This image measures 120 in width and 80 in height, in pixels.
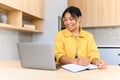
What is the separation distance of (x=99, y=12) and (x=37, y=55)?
2.67 meters

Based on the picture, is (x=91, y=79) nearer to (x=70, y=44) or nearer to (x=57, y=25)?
(x=70, y=44)

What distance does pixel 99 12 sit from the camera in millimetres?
3711

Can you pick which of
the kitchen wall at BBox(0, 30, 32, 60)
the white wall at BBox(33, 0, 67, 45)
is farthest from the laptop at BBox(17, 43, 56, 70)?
the white wall at BBox(33, 0, 67, 45)

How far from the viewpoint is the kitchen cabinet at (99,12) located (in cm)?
357

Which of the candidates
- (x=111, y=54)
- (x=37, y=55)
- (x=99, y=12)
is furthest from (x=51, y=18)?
(x=37, y=55)

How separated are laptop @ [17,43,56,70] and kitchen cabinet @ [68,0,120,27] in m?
2.60

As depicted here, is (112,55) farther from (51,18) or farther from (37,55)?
(37,55)

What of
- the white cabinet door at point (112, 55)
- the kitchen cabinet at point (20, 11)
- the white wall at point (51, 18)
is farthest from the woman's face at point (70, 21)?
the white cabinet door at point (112, 55)

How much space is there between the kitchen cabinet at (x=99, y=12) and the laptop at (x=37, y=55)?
2597 millimetres

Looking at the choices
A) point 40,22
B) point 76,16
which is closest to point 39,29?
point 40,22

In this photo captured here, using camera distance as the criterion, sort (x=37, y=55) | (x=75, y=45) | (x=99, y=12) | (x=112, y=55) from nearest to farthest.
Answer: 1. (x=37, y=55)
2. (x=75, y=45)
3. (x=112, y=55)
4. (x=99, y=12)

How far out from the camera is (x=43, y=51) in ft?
4.14

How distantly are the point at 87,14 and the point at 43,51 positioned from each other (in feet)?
8.95

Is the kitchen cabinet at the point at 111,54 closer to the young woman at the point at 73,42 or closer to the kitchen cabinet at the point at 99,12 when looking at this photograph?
the kitchen cabinet at the point at 99,12
